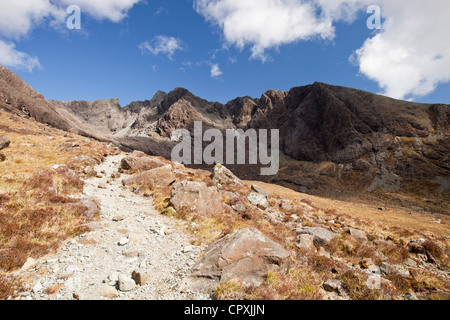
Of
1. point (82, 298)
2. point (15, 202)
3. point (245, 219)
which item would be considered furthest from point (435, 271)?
point (15, 202)

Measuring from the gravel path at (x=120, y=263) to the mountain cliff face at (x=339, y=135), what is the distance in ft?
266

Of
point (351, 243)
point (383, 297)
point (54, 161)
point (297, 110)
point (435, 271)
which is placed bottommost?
point (435, 271)

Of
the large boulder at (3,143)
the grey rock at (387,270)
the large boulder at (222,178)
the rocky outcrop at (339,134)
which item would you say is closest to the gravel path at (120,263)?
the grey rock at (387,270)

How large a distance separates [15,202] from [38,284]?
236 inches

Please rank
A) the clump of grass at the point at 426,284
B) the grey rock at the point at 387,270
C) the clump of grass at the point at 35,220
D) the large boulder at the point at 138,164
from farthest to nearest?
the large boulder at the point at 138,164
the grey rock at the point at 387,270
the clump of grass at the point at 426,284
the clump of grass at the point at 35,220

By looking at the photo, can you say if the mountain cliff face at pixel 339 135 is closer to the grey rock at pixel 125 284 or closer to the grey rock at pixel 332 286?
the grey rock at pixel 332 286

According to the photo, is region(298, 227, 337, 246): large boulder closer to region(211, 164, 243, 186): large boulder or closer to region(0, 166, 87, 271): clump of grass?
region(211, 164, 243, 186): large boulder

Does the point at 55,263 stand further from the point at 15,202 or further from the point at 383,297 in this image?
the point at 383,297

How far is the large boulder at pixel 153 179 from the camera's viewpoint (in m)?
17.5

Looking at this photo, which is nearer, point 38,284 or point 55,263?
point 38,284

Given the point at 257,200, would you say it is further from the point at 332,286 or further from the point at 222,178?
the point at 332,286

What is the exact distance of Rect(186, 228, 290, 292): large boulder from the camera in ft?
18.7

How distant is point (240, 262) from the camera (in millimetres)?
6152

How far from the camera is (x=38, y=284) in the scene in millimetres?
5082
